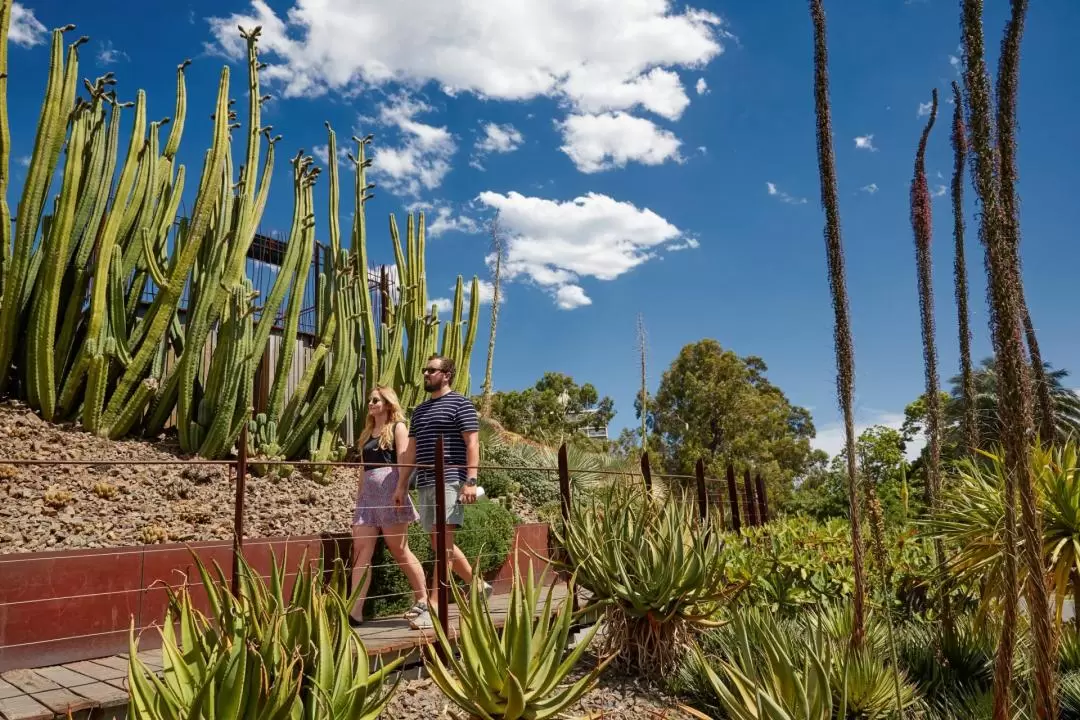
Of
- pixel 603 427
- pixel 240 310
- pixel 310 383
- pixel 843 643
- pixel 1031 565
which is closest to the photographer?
pixel 1031 565

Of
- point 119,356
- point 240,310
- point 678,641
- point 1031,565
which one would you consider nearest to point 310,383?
point 240,310

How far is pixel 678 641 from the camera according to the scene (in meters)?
4.94

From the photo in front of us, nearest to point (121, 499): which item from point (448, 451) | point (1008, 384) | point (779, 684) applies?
point (448, 451)

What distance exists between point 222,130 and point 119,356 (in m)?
2.65

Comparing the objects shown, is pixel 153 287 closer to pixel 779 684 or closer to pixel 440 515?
pixel 440 515

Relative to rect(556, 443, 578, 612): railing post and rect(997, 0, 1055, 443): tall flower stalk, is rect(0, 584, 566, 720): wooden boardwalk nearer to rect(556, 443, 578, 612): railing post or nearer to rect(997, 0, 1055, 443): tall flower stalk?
rect(556, 443, 578, 612): railing post

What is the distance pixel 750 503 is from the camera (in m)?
10.1

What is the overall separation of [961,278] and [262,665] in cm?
493

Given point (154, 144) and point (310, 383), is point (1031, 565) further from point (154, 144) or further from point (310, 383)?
point (154, 144)

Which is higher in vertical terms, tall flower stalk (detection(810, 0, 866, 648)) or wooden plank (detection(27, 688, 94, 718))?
tall flower stalk (detection(810, 0, 866, 648))

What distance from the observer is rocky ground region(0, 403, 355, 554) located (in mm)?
5715

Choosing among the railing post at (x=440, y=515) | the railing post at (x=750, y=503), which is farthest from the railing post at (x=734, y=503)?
the railing post at (x=440, y=515)

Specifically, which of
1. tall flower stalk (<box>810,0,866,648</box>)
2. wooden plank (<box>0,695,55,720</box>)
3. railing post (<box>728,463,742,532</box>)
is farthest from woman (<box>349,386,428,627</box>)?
railing post (<box>728,463,742,532</box>)

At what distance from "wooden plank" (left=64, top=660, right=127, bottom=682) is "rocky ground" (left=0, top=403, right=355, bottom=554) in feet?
4.97
